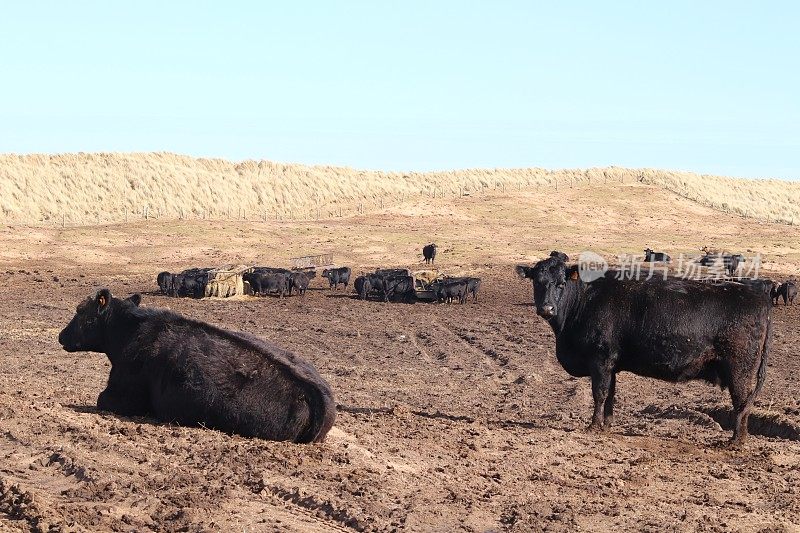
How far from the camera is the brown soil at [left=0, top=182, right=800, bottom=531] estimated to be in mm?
8750

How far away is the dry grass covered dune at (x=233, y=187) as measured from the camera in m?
76.1

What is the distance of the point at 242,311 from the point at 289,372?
849 inches

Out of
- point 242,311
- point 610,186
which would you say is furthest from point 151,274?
point 610,186

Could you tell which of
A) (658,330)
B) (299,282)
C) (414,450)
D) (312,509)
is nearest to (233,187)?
(299,282)

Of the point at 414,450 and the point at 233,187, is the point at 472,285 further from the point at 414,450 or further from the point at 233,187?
the point at 233,187

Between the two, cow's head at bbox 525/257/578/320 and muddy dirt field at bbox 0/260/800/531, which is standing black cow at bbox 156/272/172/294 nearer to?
muddy dirt field at bbox 0/260/800/531

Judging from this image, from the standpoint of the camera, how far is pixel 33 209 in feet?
240

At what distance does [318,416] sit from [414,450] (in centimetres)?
114

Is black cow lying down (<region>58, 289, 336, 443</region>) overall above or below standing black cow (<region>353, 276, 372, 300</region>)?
above

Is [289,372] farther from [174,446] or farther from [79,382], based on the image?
[79,382]

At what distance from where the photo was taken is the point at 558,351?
14570mm

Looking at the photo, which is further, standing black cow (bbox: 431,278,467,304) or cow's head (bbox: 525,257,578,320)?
standing black cow (bbox: 431,278,467,304)

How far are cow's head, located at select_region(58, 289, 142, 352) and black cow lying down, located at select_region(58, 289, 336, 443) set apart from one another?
10.5 inches

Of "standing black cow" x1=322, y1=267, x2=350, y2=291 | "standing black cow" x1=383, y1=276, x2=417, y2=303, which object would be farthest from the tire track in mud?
"standing black cow" x1=322, y1=267, x2=350, y2=291
